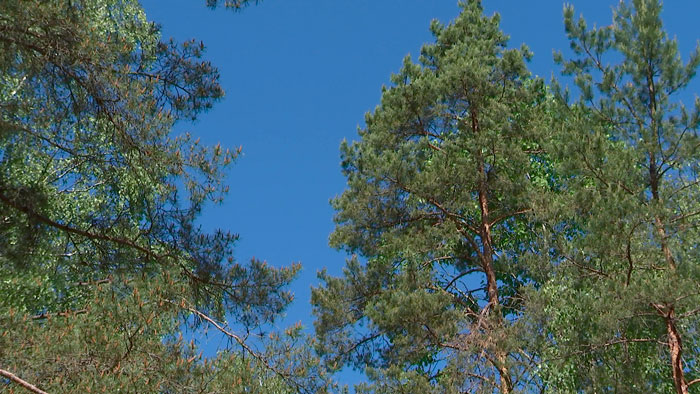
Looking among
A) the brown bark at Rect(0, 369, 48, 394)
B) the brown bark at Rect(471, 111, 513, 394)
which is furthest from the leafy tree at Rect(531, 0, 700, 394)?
the brown bark at Rect(0, 369, 48, 394)

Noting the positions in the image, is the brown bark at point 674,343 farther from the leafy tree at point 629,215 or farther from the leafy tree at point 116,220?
the leafy tree at point 116,220

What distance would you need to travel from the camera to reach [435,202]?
12.3m

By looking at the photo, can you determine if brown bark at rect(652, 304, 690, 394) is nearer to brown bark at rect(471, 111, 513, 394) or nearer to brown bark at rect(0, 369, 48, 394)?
brown bark at rect(471, 111, 513, 394)

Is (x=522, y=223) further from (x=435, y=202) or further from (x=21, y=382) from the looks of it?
(x=21, y=382)

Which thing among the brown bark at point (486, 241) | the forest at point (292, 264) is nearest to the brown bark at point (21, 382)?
the forest at point (292, 264)

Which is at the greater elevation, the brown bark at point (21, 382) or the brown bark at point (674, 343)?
the brown bark at point (674, 343)

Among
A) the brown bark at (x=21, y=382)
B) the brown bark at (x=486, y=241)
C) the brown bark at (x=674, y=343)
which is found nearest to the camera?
the brown bark at (x=21, y=382)

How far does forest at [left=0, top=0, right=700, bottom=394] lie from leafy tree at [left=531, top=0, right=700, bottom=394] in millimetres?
24

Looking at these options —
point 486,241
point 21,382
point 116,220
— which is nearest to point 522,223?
point 486,241

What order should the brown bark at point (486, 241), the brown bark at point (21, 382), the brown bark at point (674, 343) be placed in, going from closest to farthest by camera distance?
the brown bark at point (21, 382) < the brown bark at point (674, 343) < the brown bark at point (486, 241)

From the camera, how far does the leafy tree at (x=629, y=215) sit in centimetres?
771

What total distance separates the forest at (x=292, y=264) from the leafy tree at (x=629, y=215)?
0.02 m

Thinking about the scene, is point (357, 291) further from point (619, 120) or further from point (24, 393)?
point (24, 393)

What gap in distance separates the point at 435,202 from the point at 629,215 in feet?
15.9
